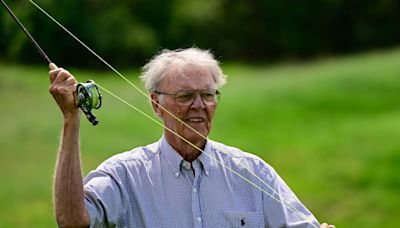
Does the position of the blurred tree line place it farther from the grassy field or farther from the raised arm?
the raised arm

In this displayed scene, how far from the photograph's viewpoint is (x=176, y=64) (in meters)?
5.12

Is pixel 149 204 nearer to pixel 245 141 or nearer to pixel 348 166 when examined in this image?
pixel 348 166

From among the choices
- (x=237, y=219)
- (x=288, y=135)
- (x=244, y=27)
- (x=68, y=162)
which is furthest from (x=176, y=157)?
(x=244, y=27)

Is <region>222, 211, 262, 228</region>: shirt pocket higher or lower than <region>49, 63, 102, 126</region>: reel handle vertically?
lower

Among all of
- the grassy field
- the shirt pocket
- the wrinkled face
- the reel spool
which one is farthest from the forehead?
the grassy field

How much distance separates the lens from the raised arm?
455cm

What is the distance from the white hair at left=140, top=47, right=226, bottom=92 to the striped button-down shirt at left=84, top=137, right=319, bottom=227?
0.31 metres

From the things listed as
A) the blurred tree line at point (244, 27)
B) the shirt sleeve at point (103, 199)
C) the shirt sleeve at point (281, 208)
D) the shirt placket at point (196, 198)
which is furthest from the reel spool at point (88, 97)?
the blurred tree line at point (244, 27)

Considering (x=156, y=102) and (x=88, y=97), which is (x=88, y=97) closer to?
(x=88, y=97)

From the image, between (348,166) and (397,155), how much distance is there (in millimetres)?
946

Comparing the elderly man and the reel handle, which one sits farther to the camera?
the elderly man

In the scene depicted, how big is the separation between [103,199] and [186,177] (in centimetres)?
45

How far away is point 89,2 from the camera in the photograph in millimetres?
32375

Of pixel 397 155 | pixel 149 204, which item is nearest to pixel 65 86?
pixel 149 204
